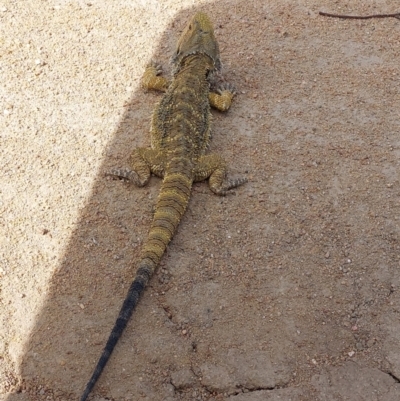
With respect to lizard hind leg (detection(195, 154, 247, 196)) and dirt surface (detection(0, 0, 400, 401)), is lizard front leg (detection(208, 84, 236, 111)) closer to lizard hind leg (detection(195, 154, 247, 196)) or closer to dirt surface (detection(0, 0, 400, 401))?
dirt surface (detection(0, 0, 400, 401))

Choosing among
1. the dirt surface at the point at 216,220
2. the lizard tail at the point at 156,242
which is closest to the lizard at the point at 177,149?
the lizard tail at the point at 156,242

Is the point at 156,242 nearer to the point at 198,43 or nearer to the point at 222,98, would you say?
the point at 222,98

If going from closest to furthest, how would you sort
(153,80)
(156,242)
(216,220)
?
(156,242) < (216,220) < (153,80)

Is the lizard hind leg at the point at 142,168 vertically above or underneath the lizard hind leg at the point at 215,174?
above

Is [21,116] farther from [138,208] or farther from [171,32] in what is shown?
[171,32]

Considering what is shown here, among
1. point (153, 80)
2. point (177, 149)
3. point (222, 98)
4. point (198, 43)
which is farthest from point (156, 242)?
point (198, 43)

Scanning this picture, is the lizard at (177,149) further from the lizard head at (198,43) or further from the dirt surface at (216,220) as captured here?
the dirt surface at (216,220)

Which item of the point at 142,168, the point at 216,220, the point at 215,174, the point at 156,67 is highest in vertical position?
the point at 156,67
